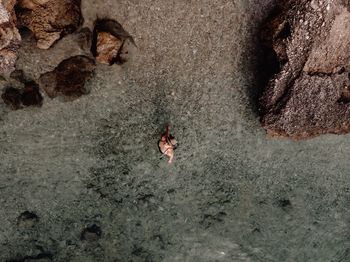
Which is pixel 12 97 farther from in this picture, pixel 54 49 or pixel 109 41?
pixel 109 41

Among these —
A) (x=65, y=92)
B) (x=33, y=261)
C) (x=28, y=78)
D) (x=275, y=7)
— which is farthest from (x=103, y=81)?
(x=33, y=261)

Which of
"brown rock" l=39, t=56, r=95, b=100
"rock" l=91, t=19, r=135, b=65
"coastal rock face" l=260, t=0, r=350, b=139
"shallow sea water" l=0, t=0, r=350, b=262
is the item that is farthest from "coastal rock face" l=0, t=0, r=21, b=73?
"coastal rock face" l=260, t=0, r=350, b=139

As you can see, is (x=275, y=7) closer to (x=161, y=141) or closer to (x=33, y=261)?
(x=161, y=141)

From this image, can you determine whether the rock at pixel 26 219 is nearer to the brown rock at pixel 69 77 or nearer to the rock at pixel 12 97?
the rock at pixel 12 97

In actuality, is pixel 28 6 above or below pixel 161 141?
above

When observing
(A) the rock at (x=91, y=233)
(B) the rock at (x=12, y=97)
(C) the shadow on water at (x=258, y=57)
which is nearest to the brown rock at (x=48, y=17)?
(B) the rock at (x=12, y=97)

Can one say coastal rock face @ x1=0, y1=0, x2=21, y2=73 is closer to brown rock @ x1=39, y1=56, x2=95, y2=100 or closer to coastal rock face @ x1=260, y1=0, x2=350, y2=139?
brown rock @ x1=39, y1=56, x2=95, y2=100
